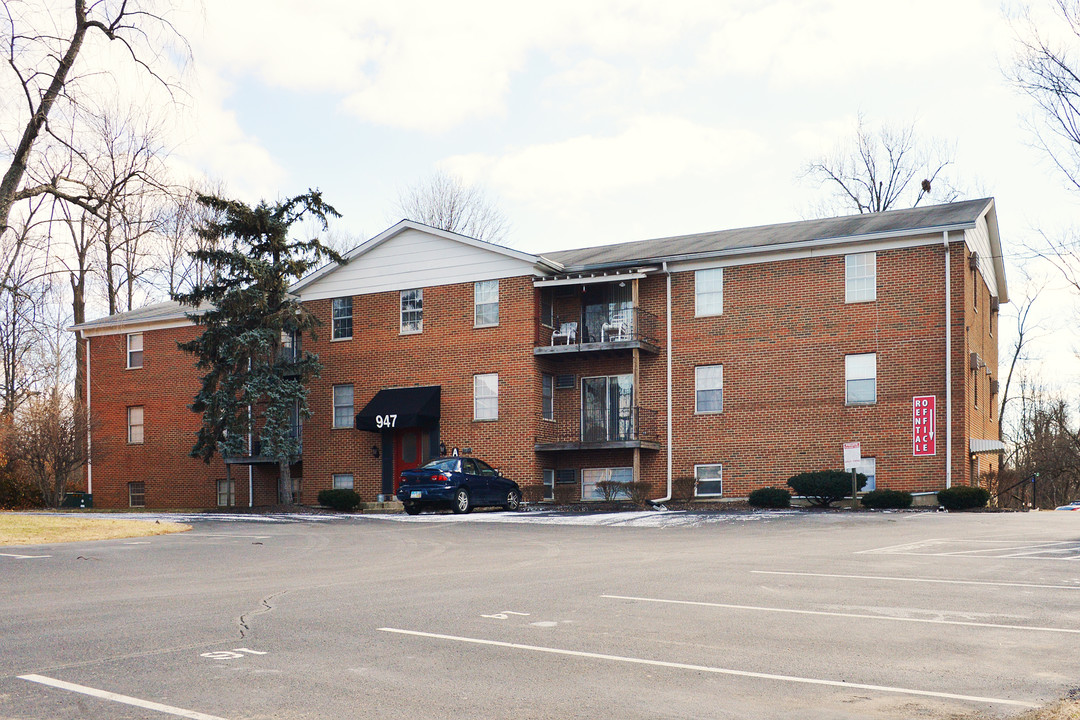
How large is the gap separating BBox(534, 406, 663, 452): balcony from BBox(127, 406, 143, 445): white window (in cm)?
1748

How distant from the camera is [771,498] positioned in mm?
27109

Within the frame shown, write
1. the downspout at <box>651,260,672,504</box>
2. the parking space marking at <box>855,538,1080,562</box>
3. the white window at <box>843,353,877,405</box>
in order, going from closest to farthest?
the parking space marking at <box>855,538,1080,562</box>
the white window at <box>843,353,877,405</box>
the downspout at <box>651,260,672,504</box>

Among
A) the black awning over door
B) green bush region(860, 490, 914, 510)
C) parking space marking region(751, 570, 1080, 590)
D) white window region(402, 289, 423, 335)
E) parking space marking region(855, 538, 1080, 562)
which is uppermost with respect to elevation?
white window region(402, 289, 423, 335)

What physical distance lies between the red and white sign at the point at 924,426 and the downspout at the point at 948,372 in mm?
320

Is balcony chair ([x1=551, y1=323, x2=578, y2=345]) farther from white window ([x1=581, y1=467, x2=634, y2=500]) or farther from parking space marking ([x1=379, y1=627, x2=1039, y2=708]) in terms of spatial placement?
parking space marking ([x1=379, y1=627, x2=1039, y2=708])

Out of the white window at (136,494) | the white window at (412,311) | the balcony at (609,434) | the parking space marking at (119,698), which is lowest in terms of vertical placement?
the white window at (136,494)

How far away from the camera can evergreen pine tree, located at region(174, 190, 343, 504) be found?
3191 centimetres

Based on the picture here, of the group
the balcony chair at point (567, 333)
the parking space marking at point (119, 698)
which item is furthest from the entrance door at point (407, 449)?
the parking space marking at point (119, 698)

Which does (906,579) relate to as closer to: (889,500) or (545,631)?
(545,631)

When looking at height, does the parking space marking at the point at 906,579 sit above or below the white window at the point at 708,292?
below

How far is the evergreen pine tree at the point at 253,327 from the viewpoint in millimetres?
31906

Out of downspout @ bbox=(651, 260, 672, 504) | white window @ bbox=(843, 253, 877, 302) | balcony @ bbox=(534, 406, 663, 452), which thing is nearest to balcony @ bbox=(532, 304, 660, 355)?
downspout @ bbox=(651, 260, 672, 504)

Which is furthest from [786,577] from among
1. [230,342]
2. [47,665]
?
[230,342]

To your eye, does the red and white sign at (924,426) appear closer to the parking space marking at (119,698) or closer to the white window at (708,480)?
the white window at (708,480)
